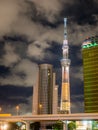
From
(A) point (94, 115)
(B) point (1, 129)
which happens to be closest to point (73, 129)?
(B) point (1, 129)

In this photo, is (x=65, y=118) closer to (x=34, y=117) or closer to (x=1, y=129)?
(x=34, y=117)

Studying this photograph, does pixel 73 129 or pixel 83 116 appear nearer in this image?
pixel 83 116

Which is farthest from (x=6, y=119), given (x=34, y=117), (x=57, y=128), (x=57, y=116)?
(x=57, y=128)

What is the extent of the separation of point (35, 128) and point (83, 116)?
3840 inches

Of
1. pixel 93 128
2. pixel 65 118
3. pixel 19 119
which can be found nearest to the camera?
pixel 65 118

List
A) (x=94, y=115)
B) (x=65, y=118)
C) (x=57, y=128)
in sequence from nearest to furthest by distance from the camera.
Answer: (x=94, y=115) → (x=65, y=118) → (x=57, y=128)

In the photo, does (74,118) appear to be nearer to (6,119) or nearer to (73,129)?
(6,119)

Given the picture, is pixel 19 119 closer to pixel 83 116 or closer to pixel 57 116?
pixel 57 116

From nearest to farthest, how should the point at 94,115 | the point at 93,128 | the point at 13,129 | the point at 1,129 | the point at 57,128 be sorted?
the point at 94,115
the point at 1,129
the point at 13,129
the point at 57,128
the point at 93,128

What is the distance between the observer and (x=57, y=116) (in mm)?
113500

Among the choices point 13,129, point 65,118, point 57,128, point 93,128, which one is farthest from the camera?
point 93,128

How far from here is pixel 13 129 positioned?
16600 centimetres

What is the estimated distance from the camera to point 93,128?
19400 cm

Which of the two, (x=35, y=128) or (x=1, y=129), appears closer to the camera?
(x=1, y=129)
